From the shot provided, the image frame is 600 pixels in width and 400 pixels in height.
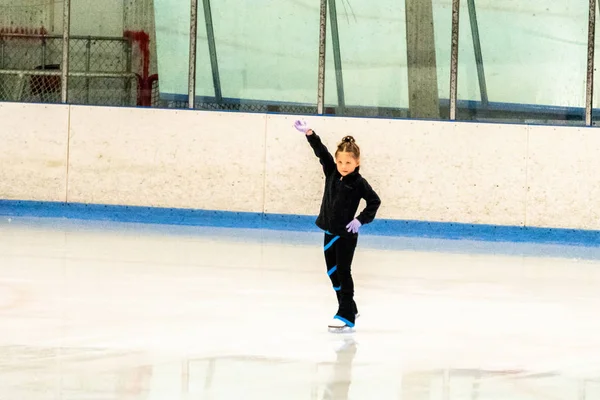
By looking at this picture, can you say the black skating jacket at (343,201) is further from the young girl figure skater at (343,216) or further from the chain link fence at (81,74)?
the chain link fence at (81,74)

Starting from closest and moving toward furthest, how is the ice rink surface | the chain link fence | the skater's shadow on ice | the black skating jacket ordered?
the skater's shadow on ice → the ice rink surface → the black skating jacket → the chain link fence

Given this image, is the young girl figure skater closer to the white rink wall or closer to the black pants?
the black pants

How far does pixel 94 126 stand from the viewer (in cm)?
1211

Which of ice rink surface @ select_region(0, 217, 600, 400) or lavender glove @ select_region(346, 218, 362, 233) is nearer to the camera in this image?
ice rink surface @ select_region(0, 217, 600, 400)

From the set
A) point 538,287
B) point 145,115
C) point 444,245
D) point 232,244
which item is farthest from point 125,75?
point 538,287

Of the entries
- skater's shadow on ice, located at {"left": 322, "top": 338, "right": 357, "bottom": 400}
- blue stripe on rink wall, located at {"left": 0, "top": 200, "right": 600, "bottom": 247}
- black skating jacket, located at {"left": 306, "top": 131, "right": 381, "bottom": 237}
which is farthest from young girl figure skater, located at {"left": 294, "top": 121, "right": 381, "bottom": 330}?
blue stripe on rink wall, located at {"left": 0, "top": 200, "right": 600, "bottom": 247}

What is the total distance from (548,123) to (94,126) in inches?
169

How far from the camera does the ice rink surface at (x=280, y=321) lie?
484 cm

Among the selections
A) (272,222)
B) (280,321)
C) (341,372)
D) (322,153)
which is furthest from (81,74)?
(341,372)

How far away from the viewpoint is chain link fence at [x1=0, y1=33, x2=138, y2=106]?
12484mm

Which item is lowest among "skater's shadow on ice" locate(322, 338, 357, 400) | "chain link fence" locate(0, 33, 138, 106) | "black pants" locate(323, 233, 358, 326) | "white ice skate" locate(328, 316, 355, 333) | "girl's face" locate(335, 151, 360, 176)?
"skater's shadow on ice" locate(322, 338, 357, 400)

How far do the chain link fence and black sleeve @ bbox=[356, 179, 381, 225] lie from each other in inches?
255

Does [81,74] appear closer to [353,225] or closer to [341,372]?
[353,225]

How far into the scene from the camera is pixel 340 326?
6.23m
